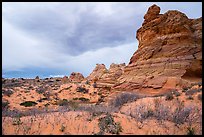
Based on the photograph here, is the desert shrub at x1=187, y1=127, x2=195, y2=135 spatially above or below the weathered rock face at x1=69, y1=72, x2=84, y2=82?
below

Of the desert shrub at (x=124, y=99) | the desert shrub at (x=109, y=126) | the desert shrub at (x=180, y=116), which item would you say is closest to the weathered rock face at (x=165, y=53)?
the desert shrub at (x=124, y=99)

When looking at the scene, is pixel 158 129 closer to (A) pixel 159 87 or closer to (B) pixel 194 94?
(B) pixel 194 94

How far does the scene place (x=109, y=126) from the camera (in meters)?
7.87

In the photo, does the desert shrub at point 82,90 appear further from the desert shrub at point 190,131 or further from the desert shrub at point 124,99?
the desert shrub at point 190,131

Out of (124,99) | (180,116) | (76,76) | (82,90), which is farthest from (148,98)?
(76,76)

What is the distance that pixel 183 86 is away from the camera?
1683 centimetres

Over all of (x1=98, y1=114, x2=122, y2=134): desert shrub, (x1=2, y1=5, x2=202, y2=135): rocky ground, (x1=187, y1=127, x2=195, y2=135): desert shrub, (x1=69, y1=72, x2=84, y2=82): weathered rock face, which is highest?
(x1=69, y1=72, x2=84, y2=82): weathered rock face

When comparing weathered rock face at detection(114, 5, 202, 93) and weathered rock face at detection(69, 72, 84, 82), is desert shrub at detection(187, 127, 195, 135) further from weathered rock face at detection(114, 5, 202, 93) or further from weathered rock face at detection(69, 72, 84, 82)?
weathered rock face at detection(69, 72, 84, 82)

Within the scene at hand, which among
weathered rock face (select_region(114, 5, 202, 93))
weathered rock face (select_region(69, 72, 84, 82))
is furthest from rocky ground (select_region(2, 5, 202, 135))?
weathered rock face (select_region(69, 72, 84, 82))

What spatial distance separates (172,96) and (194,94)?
127 centimetres

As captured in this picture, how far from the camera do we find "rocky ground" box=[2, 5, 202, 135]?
7.95 meters

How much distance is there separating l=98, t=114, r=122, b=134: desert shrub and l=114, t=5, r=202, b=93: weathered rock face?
33.5 feet

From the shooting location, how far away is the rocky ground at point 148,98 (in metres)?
7.95

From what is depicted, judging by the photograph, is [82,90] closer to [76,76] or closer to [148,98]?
[148,98]
